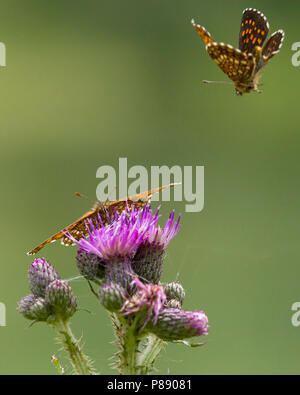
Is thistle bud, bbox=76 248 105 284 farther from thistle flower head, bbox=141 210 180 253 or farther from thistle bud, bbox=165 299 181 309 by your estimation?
thistle bud, bbox=165 299 181 309

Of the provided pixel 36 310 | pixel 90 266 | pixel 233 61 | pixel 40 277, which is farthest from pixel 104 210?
pixel 233 61

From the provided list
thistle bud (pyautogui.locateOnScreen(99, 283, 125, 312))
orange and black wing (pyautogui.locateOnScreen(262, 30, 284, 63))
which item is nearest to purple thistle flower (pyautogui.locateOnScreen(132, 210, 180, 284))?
thistle bud (pyautogui.locateOnScreen(99, 283, 125, 312))

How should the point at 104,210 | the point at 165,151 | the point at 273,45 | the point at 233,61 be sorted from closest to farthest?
the point at 104,210
the point at 233,61
the point at 273,45
the point at 165,151

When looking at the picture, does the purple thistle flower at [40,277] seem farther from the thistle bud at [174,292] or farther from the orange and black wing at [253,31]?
the orange and black wing at [253,31]

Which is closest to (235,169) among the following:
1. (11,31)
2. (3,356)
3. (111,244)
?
(3,356)

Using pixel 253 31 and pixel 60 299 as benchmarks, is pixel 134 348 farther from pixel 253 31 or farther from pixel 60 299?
pixel 253 31
